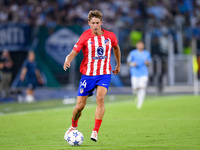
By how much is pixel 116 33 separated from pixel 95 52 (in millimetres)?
18491

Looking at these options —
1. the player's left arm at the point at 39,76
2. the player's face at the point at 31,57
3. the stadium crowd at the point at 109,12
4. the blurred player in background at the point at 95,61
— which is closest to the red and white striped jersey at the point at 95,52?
the blurred player in background at the point at 95,61

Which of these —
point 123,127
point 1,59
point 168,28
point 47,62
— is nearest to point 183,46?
point 168,28

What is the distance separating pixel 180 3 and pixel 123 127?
2371 cm

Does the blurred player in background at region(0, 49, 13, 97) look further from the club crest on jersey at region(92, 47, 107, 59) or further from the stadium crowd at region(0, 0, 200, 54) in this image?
the club crest on jersey at region(92, 47, 107, 59)

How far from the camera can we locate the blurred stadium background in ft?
78.1

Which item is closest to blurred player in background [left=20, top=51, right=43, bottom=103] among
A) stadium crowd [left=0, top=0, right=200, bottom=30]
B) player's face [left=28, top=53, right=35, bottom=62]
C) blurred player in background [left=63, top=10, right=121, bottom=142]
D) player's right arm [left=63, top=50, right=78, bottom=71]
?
player's face [left=28, top=53, right=35, bottom=62]

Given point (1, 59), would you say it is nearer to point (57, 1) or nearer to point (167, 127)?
point (57, 1)

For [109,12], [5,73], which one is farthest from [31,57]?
[109,12]

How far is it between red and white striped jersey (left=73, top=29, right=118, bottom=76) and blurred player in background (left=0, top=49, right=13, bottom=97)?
1461 centimetres

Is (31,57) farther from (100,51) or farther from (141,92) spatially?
(100,51)

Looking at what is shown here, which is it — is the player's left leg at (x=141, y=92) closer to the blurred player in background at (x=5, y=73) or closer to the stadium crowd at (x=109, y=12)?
the blurred player in background at (x=5, y=73)

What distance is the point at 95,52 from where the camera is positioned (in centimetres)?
838

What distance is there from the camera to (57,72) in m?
24.6

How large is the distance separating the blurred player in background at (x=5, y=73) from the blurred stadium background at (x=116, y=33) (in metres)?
0.42
